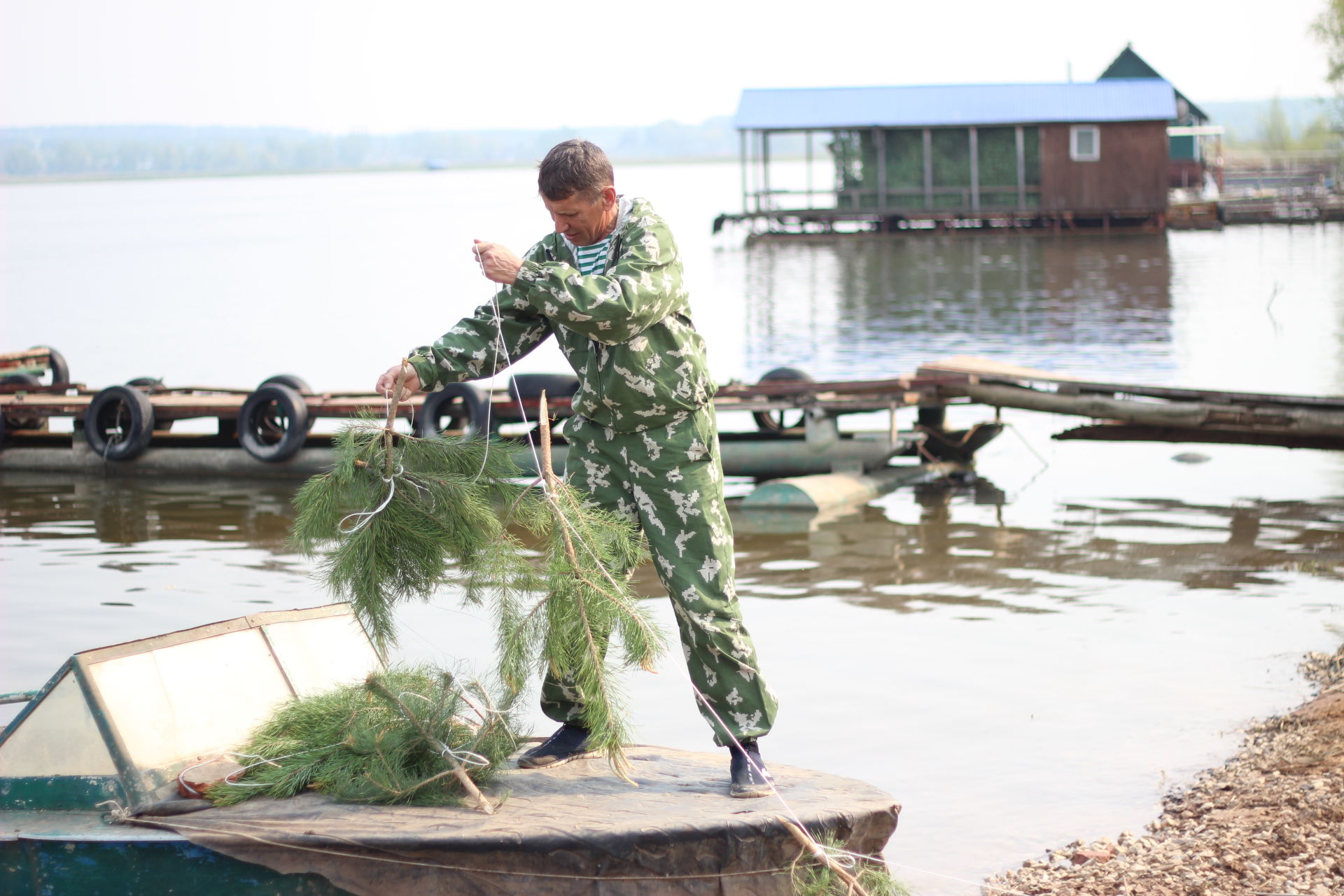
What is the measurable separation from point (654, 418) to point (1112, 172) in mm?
48018

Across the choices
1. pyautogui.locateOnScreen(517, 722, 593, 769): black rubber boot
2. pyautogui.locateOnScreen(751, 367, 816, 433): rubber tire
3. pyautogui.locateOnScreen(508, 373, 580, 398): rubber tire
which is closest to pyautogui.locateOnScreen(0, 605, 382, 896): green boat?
pyautogui.locateOnScreen(517, 722, 593, 769): black rubber boot

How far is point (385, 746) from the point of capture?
14.2ft

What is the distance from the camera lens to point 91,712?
14.0 feet

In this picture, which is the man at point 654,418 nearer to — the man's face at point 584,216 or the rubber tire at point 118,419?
the man's face at point 584,216

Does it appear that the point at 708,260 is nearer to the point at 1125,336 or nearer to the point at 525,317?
the point at 1125,336

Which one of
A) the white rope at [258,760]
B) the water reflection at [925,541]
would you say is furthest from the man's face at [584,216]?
the water reflection at [925,541]

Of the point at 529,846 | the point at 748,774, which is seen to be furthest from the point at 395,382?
the point at 748,774

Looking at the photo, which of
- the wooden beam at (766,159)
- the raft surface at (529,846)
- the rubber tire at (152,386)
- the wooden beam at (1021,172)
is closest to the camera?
the raft surface at (529,846)

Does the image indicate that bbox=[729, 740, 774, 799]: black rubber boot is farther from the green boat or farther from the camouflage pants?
the green boat

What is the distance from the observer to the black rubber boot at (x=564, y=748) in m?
4.62

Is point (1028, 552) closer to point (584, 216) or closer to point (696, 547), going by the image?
point (696, 547)

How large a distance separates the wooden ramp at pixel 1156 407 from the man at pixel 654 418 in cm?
873

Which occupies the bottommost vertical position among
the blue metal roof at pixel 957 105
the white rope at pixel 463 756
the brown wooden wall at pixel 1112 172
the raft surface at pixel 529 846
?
the raft surface at pixel 529 846

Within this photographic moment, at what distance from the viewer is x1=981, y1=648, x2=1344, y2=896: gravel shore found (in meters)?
4.76
